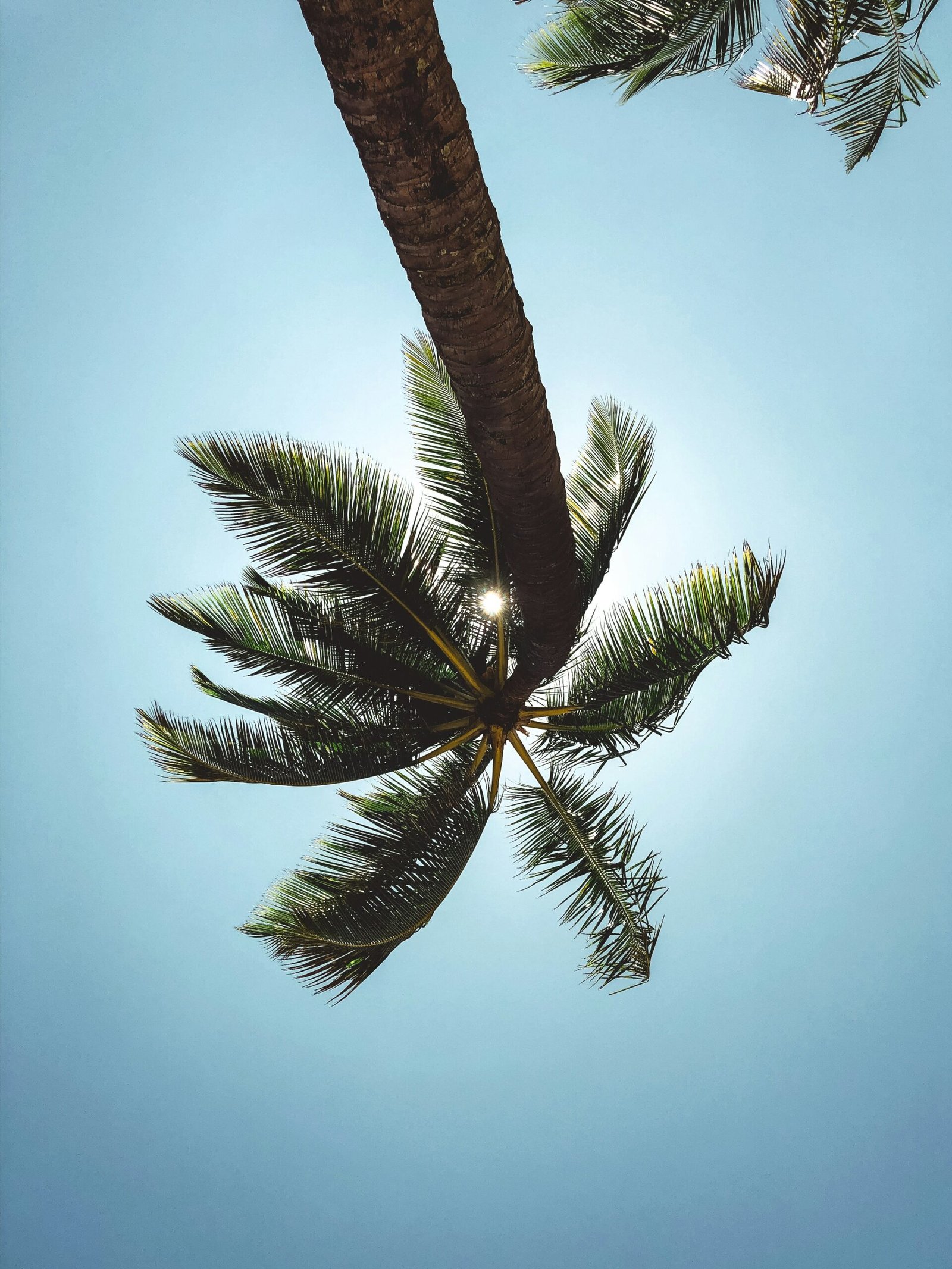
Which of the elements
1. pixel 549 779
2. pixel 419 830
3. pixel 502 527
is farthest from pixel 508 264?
pixel 549 779

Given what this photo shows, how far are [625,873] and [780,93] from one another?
5984mm

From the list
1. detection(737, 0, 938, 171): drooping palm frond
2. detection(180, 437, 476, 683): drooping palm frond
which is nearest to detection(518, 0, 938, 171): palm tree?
detection(737, 0, 938, 171): drooping palm frond

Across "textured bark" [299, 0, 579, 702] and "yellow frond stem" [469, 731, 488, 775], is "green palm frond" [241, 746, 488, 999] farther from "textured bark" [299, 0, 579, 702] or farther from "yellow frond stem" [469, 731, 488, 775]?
"textured bark" [299, 0, 579, 702]

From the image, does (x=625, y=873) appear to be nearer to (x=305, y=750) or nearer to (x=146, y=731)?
(x=305, y=750)

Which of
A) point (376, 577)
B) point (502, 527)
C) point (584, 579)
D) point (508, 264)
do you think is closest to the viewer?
point (508, 264)

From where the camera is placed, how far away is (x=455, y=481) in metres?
7.64

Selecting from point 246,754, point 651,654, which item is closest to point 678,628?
point 651,654

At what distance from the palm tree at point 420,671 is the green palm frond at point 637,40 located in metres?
2.40

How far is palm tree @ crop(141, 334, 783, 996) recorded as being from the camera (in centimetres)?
648

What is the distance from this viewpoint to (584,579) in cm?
768

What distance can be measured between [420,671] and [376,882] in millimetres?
1815

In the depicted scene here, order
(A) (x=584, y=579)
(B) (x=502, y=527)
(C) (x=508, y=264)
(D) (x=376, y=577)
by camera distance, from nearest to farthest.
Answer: (C) (x=508, y=264)
(B) (x=502, y=527)
(D) (x=376, y=577)
(A) (x=584, y=579)

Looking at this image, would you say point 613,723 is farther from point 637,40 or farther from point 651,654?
point 637,40

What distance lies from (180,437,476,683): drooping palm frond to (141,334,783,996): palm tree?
16mm
